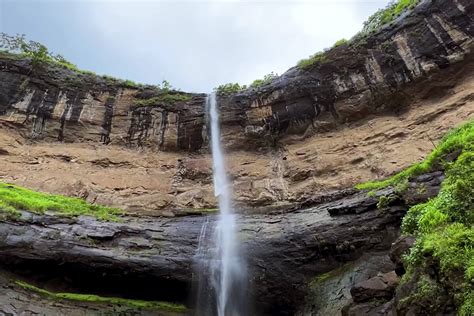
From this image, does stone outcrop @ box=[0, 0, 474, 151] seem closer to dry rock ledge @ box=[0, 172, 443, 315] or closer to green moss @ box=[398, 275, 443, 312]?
dry rock ledge @ box=[0, 172, 443, 315]

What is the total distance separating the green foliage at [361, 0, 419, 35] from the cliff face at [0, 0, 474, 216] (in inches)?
30.7

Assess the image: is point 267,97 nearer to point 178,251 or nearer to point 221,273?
point 178,251

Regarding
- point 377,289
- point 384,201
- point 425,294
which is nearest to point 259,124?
point 384,201

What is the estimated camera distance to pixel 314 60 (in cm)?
2038

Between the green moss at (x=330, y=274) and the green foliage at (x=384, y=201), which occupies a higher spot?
the green foliage at (x=384, y=201)

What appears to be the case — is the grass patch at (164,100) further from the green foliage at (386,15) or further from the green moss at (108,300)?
the green moss at (108,300)

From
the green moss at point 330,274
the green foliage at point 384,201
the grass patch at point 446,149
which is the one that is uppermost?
the grass patch at point 446,149

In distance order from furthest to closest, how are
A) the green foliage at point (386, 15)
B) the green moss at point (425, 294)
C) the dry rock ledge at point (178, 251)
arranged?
1. the green foliage at point (386, 15)
2. the dry rock ledge at point (178, 251)
3. the green moss at point (425, 294)

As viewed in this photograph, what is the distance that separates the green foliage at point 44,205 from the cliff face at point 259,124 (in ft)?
3.63

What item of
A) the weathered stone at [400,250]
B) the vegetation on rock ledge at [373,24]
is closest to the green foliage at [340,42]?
the vegetation on rock ledge at [373,24]

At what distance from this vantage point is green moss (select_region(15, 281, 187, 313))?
12.2 m

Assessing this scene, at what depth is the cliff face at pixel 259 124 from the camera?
17.3 meters

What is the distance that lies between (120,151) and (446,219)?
15087 millimetres

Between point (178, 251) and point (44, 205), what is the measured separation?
461 cm
